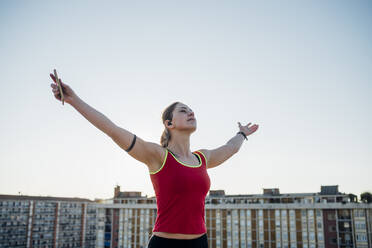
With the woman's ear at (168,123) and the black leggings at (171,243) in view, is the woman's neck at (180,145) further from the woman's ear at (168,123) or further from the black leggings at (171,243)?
the black leggings at (171,243)

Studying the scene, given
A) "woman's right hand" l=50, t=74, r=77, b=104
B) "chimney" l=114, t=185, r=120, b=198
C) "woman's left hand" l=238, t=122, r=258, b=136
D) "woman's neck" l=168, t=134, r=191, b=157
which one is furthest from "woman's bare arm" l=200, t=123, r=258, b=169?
"chimney" l=114, t=185, r=120, b=198

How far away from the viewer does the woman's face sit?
324 cm

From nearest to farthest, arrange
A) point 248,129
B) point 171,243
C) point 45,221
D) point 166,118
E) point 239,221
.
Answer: point 171,243 → point 166,118 → point 248,129 → point 239,221 → point 45,221

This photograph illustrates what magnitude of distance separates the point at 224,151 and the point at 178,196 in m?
1.29

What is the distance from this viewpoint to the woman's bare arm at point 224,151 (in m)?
3.67

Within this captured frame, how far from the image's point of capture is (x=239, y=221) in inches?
2746

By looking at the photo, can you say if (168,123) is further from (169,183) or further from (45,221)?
(45,221)

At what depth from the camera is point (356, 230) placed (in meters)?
60.1

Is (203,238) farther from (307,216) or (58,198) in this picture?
(58,198)

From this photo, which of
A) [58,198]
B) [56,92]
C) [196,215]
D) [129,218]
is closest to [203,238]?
[196,215]

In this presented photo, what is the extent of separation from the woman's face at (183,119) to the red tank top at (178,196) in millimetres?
411

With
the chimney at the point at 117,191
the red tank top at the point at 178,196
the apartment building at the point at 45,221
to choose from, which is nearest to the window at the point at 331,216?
the chimney at the point at 117,191

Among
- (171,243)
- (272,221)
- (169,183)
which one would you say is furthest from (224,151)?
(272,221)

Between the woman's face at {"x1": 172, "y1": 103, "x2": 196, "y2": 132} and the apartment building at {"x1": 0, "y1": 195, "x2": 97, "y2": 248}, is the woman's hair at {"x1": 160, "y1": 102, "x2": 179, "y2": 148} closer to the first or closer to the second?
the woman's face at {"x1": 172, "y1": 103, "x2": 196, "y2": 132}
